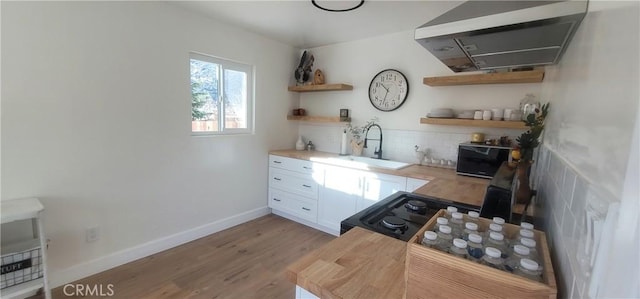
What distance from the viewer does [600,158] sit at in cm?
48

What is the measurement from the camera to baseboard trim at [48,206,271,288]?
2.01 metres

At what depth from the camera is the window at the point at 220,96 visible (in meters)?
2.76

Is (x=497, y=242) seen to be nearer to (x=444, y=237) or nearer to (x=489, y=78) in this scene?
(x=444, y=237)

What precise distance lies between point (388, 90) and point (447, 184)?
1474 mm

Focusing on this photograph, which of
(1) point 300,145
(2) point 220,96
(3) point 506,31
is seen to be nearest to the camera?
(3) point 506,31

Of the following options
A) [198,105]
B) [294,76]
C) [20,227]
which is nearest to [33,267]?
[20,227]

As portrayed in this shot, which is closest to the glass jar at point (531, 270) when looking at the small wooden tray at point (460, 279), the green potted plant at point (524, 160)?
the small wooden tray at point (460, 279)

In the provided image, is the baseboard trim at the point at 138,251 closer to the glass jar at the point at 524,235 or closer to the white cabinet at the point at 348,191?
the white cabinet at the point at 348,191

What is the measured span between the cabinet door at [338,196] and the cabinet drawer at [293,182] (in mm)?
134

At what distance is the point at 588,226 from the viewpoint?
0.46 m

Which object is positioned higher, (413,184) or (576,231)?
(576,231)

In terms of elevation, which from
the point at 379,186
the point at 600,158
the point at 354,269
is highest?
the point at 600,158

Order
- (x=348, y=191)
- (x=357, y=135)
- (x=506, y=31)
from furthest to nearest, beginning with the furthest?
(x=357, y=135), (x=348, y=191), (x=506, y=31)

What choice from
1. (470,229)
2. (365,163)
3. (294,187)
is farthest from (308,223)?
(470,229)
